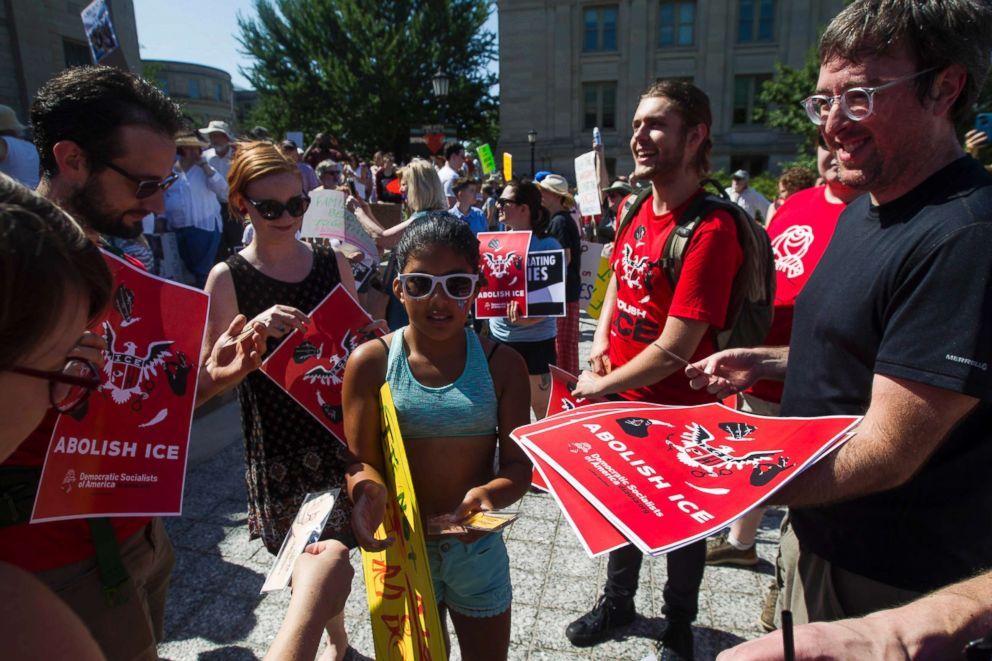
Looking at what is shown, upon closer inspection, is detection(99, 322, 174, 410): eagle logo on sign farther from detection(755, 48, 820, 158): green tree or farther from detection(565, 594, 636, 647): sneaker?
detection(755, 48, 820, 158): green tree

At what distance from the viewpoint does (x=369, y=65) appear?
33.2 meters

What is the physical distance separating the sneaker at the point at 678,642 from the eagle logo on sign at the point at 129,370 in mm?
2222

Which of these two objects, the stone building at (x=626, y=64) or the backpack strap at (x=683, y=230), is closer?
the backpack strap at (x=683, y=230)

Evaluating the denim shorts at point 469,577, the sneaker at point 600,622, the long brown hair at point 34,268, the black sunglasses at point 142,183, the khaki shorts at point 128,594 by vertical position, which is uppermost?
the black sunglasses at point 142,183

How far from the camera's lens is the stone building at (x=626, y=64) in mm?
32438

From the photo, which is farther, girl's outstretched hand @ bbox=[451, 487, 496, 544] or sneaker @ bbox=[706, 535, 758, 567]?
sneaker @ bbox=[706, 535, 758, 567]

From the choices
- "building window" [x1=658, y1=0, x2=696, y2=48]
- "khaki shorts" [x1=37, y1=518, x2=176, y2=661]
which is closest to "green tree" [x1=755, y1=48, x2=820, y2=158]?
"building window" [x1=658, y1=0, x2=696, y2=48]

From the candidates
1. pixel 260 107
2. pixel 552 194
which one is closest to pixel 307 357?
pixel 552 194

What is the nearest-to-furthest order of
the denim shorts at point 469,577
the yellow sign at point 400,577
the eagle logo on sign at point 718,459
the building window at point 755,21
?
the eagle logo on sign at point 718,459, the yellow sign at point 400,577, the denim shorts at point 469,577, the building window at point 755,21

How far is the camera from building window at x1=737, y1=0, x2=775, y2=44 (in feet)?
106

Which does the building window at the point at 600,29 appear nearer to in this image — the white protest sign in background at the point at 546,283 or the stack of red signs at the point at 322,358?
the white protest sign in background at the point at 546,283

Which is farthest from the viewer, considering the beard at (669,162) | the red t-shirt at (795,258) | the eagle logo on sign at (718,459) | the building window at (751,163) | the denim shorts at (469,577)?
the building window at (751,163)

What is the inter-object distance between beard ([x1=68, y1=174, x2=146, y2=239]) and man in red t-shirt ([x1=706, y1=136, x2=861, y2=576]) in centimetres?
268

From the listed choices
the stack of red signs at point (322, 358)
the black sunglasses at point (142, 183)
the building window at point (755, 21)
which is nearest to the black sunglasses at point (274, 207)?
the stack of red signs at point (322, 358)
